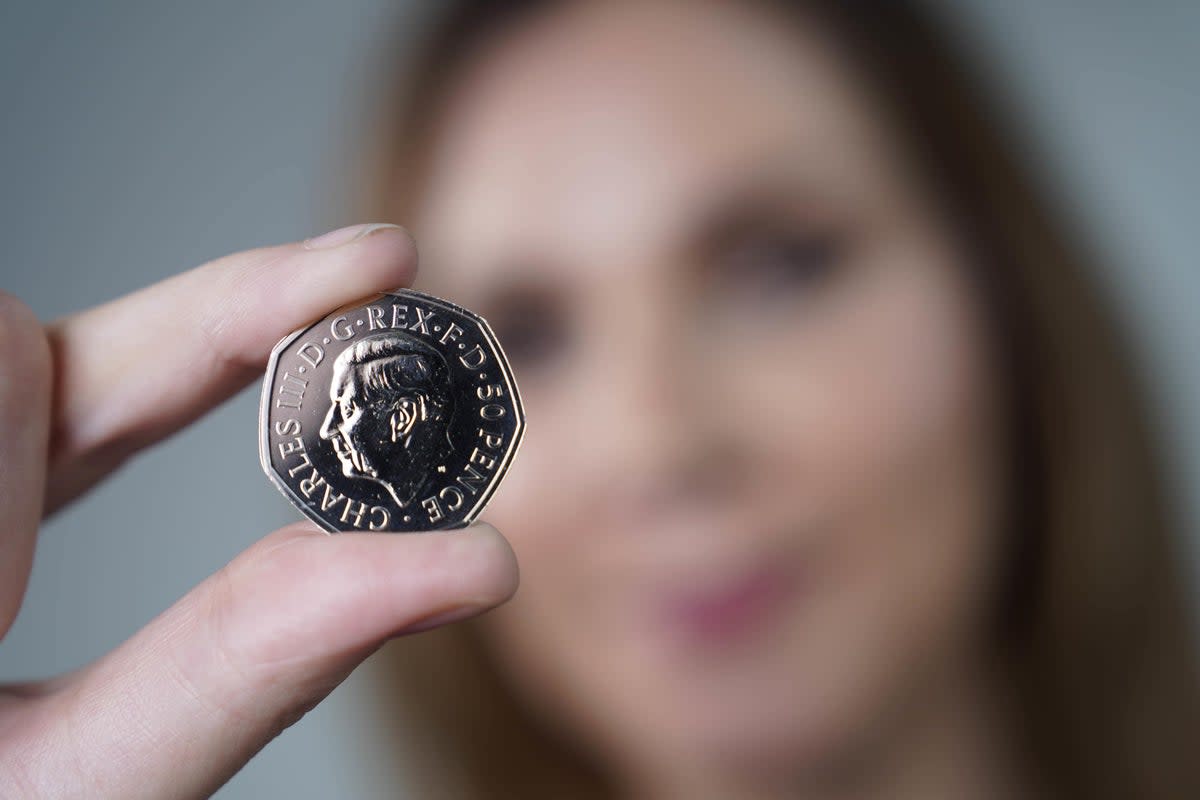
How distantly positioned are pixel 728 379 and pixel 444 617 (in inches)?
46.9

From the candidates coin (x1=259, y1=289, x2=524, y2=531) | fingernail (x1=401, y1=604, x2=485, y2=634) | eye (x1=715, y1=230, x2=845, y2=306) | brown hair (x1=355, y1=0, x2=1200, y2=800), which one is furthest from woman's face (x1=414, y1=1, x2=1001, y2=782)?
fingernail (x1=401, y1=604, x2=485, y2=634)

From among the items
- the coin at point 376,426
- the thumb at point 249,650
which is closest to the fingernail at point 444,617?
the thumb at point 249,650

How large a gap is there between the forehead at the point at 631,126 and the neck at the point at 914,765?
4.41 feet

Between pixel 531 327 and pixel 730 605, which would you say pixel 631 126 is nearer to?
pixel 531 327

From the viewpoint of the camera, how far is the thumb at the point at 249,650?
1116 millimetres

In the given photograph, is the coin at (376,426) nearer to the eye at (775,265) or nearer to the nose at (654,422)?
the nose at (654,422)

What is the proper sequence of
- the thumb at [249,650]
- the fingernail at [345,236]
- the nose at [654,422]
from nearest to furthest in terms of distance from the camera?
the thumb at [249,650]
the fingernail at [345,236]
the nose at [654,422]

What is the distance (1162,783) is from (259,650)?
260 cm

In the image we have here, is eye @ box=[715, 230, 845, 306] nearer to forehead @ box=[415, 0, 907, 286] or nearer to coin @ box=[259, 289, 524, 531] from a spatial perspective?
forehead @ box=[415, 0, 907, 286]

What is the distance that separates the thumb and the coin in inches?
4.3

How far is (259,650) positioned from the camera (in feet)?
3.69

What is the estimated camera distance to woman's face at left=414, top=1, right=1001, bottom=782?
220 centimetres

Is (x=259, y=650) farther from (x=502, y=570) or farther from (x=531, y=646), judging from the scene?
(x=531, y=646)

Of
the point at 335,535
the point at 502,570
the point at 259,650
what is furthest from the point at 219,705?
the point at 502,570
